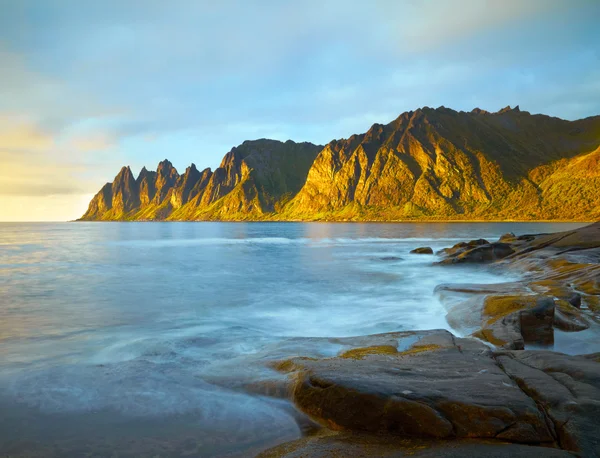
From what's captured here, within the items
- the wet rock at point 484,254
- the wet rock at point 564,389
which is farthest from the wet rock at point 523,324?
the wet rock at point 484,254

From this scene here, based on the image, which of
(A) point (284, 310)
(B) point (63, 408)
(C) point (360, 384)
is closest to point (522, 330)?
(C) point (360, 384)

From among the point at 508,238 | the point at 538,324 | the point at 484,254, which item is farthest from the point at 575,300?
the point at 508,238

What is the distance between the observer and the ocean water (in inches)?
221

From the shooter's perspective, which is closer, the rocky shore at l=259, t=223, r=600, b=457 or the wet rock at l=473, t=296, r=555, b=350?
the rocky shore at l=259, t=223, r=600, b=457

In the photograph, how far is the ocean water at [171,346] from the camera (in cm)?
562

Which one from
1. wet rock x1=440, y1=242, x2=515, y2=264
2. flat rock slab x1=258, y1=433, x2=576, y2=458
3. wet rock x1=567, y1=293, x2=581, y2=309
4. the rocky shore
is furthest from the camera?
wet rock x1=440, y1=242, x2=515, y2=264

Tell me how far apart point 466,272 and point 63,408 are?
23.2 m

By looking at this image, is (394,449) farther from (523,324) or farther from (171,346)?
(171,346)

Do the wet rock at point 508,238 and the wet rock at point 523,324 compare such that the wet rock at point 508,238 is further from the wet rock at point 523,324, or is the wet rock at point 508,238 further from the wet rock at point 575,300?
the wet rock at point 523,324

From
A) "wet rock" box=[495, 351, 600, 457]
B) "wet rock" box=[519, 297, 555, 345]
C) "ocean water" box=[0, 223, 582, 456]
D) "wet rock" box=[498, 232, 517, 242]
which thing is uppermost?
"wet rock" box=[498, 232, 517, 242]

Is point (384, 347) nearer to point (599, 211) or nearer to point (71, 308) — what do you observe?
point (71, 308)

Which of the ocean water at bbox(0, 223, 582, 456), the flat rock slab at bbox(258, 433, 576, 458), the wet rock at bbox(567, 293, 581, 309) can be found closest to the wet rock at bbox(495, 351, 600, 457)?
the flat rock slab at bbox(258, 433, 576, 458)

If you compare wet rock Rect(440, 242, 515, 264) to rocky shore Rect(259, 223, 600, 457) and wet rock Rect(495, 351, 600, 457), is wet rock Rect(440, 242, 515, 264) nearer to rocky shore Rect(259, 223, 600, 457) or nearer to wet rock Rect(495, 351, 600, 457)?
rocky shore Rect(259, 223, 600, 457)

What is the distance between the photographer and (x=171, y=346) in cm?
1040
